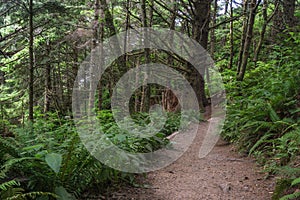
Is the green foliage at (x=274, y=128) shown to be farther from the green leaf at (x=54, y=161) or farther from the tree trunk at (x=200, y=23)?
the tree trunk at (x=200, y=23)

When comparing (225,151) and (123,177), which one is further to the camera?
(225,151)

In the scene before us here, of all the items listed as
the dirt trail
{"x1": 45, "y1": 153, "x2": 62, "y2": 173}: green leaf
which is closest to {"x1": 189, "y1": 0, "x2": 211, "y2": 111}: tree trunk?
the dirt trail

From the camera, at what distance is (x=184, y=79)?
10344mm

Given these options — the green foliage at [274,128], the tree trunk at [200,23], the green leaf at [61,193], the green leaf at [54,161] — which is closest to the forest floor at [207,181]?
the green foliage at [274,128]

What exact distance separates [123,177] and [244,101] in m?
4.14

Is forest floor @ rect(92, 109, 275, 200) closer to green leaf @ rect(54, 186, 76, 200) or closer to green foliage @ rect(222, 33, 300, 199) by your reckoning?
green foliage @ rect(222, 33, 300, 199)

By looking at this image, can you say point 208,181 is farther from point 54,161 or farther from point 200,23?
point 200,23

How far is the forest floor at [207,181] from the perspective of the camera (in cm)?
347

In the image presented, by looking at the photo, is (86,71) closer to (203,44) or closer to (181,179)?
(203,44)

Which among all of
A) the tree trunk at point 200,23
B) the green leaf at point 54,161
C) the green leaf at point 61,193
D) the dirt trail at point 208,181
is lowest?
the dirt trail at point 208,181

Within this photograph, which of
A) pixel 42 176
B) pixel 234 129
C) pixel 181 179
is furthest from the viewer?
pixel 234 129

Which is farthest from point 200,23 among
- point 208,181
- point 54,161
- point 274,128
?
point 54,161

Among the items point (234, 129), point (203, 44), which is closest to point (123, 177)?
point (234, 129)

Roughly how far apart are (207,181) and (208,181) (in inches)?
0.7
